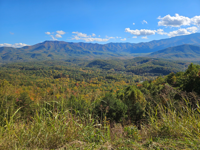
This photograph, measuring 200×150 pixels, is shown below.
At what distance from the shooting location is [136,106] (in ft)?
36.8

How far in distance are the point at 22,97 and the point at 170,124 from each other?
622 inches

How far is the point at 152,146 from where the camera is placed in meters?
1.58

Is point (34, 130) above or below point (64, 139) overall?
above

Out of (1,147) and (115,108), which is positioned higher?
(1,147)

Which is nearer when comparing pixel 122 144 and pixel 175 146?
pixel 175 146

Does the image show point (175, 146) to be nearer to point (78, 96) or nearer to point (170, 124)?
point (170, 124)

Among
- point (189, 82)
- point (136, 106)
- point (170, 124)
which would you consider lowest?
point (136, 106)

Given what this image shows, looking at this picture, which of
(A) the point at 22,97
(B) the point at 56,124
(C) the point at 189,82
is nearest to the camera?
(B) the point at 56,124

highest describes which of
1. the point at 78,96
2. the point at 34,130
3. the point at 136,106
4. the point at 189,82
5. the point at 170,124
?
the point at 78,96

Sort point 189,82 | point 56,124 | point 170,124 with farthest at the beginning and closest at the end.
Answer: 1. point 189,82
2. point 170,124
3. point 56,124

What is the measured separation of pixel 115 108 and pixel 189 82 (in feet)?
23.8

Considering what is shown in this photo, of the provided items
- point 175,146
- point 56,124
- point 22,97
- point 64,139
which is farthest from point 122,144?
point 22,97

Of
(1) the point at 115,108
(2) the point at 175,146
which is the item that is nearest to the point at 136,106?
(1) the point at 115,108

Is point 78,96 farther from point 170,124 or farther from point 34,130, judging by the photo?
point 170,124
